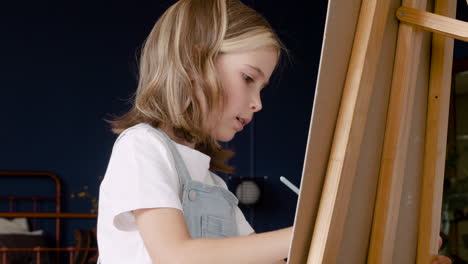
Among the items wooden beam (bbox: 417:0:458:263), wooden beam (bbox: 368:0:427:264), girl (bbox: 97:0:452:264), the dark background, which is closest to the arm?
girl (bbox: 97:0:452:264)

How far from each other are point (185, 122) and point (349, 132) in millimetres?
422

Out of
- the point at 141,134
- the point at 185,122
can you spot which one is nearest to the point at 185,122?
the point at 185,122

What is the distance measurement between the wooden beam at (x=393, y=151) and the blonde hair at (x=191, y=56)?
12.0 inches

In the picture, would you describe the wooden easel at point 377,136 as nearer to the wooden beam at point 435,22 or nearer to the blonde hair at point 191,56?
the wooden beam at point 435,22

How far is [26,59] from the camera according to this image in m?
4.55

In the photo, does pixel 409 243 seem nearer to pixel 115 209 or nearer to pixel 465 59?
pixel 115 209

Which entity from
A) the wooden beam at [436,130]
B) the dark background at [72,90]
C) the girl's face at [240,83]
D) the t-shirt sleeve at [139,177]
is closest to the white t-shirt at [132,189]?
the t-shirt sleeve at [139,177]

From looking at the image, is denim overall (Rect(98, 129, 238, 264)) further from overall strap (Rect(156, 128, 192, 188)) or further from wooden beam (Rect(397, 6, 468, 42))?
wooden beam (Rect(397, 6, 468, 42))

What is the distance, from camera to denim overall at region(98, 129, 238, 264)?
1.05 m

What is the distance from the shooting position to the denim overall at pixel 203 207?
1.05 meters

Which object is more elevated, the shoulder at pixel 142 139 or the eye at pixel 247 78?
the eye at pixel 247 78

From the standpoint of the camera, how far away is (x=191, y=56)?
1.13m

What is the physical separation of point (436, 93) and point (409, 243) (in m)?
0.23

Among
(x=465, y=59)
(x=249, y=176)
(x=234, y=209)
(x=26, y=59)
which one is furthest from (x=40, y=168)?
(x=234, y=209)
